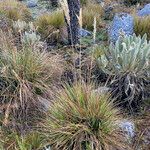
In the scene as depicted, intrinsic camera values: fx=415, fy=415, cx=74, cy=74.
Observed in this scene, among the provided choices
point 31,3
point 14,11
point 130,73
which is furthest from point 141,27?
point 31,3

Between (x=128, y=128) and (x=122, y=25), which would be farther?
(x=122, y=25)

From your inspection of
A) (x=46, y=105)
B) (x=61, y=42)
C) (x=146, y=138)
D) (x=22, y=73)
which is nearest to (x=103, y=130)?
(x=146, y=138)

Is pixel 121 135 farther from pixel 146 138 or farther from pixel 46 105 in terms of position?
pixel 46 105

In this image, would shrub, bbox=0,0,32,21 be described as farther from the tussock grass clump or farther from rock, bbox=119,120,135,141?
rock, bbox=119,120,135,141

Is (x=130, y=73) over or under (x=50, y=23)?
over

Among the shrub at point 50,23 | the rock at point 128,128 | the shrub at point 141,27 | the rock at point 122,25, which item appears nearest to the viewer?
the rock at point 128,128

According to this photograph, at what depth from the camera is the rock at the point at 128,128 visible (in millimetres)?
4402

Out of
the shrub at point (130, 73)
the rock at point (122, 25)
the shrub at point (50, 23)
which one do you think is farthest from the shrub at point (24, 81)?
the shrub at point (50, 23)

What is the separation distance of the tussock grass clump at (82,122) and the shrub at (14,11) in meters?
4.85

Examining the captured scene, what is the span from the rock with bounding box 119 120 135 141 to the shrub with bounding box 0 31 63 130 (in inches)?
40.9

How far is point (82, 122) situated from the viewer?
427 centimetres

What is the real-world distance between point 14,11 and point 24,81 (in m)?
4.39

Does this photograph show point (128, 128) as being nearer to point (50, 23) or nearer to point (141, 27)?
point (141, 27)

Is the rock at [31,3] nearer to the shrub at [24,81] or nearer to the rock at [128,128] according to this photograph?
the shrub at [24,81]
